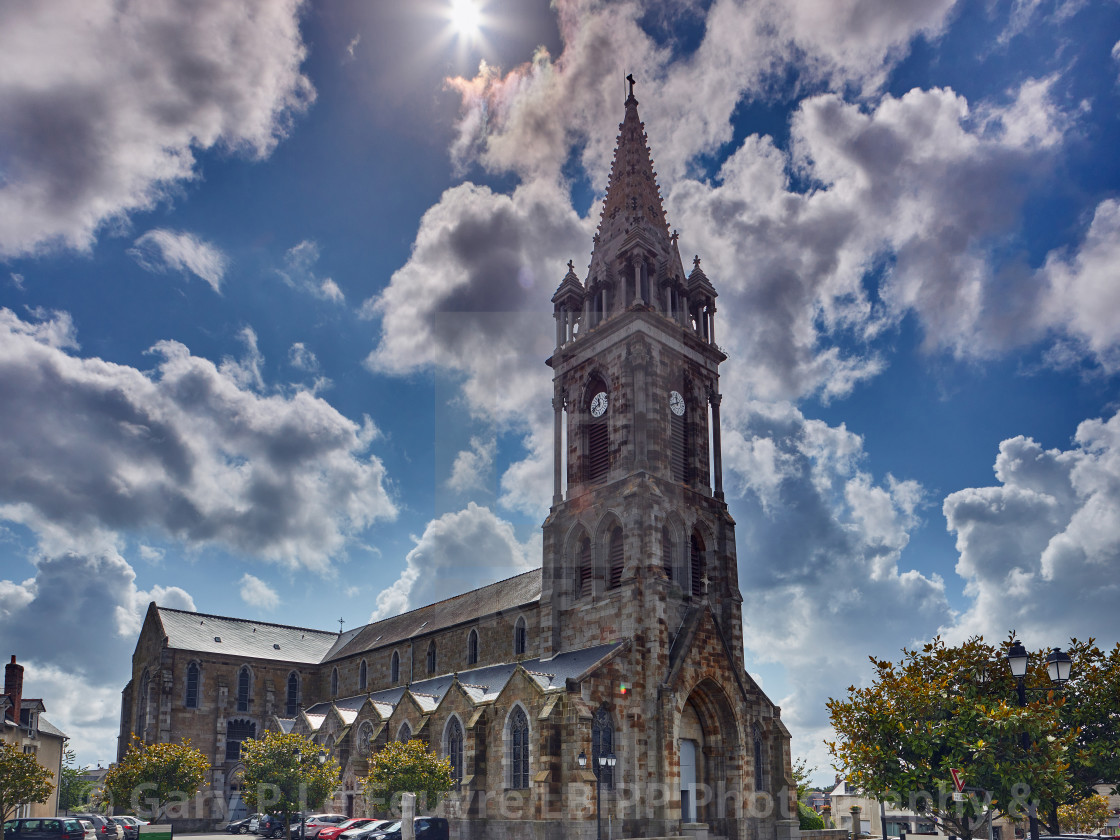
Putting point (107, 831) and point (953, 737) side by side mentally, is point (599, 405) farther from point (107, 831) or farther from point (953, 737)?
point (107, 831)

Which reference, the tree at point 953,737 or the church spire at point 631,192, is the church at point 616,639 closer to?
the church spire at point 631,192

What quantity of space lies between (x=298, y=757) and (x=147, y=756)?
7.53 meters

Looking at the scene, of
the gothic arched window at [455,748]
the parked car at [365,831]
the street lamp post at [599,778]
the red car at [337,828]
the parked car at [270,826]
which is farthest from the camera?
the parked car at [270,826]

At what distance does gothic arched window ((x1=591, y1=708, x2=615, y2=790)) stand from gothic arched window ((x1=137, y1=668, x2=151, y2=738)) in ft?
122

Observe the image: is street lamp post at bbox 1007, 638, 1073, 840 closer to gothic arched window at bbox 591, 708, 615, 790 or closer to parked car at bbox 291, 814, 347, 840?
gothic arched window at bbox 591, 708, 615, 790

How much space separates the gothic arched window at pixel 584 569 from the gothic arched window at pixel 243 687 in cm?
3332

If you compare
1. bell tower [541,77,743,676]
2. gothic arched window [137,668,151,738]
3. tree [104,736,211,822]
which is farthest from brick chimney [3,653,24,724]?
bell tower [541,77,743,676]

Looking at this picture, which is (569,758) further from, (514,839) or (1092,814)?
(1092,814)

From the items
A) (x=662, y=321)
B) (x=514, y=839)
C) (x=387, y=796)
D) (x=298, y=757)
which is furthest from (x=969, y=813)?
(x=298, y=757)

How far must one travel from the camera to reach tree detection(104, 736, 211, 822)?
40938 mm

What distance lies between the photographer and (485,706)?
125ft

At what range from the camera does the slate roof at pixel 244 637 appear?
62428 mm

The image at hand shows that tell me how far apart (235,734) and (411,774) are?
101 feet

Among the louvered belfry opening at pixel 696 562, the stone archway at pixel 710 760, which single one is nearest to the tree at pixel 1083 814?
the stone archway at pixel 710 760
